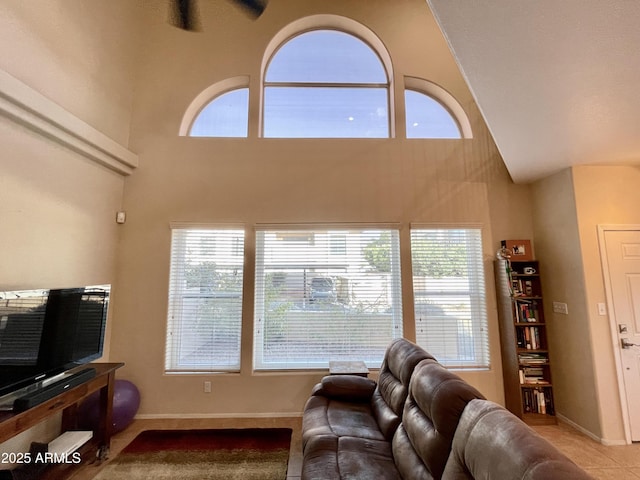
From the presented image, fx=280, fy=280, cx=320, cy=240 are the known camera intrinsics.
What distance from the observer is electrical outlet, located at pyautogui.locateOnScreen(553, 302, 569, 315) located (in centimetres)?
306

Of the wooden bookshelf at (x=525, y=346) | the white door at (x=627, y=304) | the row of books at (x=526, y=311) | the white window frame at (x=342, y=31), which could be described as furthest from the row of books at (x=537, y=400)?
the white window frame at (x=342, y=31)

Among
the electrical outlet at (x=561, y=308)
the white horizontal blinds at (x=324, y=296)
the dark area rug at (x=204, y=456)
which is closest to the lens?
the dark area rug at (x=204, y=456)

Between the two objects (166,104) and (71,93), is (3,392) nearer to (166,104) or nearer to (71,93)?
(71,93)

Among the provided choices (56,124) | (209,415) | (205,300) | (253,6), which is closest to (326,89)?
(253,6)

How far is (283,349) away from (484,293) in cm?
254

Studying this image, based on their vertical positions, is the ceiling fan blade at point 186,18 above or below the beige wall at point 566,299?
above

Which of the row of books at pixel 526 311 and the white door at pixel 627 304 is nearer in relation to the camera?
the white door at pixel 627 304

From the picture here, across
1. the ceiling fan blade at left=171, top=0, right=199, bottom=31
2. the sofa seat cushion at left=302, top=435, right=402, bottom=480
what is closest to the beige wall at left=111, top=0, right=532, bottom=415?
the ceiling fan blade at left=171, top=0, right=199, bottom=31

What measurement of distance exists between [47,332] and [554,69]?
409 centimetres

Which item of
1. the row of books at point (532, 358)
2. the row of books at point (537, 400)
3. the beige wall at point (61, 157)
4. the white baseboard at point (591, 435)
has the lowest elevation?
the white baseboard at point (591, 435)

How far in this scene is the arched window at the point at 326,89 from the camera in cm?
376

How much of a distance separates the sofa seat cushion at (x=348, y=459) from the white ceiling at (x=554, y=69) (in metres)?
2.74

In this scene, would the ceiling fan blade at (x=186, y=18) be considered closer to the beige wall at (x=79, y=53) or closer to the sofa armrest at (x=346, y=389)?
the beige wall at (x=79, y=53)

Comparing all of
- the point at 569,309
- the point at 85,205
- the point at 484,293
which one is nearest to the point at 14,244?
the point at 85,205
